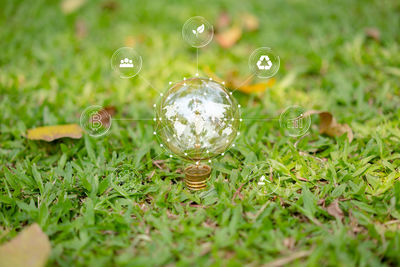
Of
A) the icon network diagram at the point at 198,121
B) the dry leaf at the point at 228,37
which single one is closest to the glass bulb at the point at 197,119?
the icon network diagram at the point at 198,121

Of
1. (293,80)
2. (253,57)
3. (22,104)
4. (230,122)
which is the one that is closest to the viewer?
(230,122)

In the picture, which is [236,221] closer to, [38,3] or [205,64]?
[205,64]

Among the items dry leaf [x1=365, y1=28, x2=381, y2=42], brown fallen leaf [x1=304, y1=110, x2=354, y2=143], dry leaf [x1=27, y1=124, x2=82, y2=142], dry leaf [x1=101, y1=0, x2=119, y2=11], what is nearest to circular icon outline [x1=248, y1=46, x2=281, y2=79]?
brown fallen leaf [x1=304, y1=110, x2=354, y2=143]

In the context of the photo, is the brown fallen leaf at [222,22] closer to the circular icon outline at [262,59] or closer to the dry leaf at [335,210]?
the circular icon outline at [262,59]

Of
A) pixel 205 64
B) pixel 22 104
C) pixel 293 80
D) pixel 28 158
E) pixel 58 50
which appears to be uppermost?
pixel 58 50

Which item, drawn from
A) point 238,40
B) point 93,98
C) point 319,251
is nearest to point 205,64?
point 238,40

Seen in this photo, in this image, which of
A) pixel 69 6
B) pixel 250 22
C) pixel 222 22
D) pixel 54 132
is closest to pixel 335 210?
pixel 54 132

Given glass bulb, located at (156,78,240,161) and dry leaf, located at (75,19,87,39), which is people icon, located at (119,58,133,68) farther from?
dry leaf, located at (75,19,87,39)
